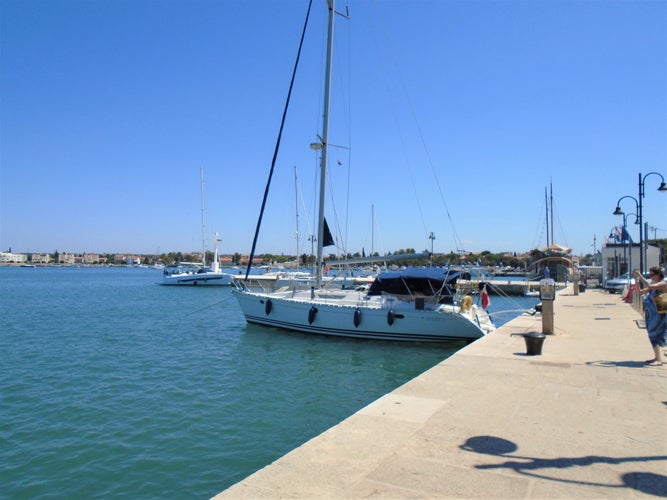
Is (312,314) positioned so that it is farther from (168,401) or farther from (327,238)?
(168,401)

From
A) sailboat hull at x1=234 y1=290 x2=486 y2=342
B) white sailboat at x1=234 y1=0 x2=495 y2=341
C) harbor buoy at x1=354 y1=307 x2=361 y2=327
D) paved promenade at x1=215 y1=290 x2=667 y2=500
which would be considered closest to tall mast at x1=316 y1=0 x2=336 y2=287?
white sailboat at x1=234 y1=0 x2=495 y2=341

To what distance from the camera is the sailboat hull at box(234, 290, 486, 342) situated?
1733cm

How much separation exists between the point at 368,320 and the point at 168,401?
357 inches

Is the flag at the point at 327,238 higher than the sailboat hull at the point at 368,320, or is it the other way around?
the flag at the point at 327,238

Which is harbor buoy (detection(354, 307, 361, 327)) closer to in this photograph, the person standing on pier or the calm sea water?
the calm sea water

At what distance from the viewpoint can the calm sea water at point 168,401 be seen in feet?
24.3

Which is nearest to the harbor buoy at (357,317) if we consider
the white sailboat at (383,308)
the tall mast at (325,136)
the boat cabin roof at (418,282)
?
the white sailboat at (383,308)

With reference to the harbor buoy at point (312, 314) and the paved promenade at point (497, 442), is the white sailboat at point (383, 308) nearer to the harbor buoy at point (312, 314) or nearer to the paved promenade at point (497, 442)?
the harbor buoy at point (312, 314)

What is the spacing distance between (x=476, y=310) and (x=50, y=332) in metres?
18.4

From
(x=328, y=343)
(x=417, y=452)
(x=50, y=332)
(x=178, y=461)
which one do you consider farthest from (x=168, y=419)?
(x=50, y=332)

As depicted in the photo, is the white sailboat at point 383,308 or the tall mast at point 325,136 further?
the tall mast at point 325,136

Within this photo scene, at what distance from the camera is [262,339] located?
19.8m

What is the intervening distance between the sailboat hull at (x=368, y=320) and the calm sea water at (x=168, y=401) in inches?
18.1

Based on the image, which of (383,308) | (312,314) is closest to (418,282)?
(383,308)
